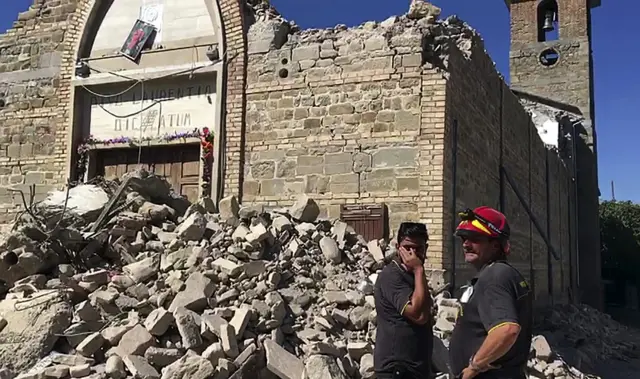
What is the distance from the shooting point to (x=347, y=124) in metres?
9.34

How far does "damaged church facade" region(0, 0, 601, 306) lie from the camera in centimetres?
893

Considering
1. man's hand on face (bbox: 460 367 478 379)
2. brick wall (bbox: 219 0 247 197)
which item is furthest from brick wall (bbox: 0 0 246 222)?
man's hand on face (bbox: 460 367 478 379)

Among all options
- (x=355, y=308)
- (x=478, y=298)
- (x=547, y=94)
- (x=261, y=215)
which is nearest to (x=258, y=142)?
(x=261, y=215)

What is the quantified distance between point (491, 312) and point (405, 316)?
1.07 meters

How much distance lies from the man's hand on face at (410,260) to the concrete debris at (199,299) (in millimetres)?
1407

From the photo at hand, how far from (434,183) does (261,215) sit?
2.46 meters

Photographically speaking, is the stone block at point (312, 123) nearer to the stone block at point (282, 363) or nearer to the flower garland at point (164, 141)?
the flower garland at point (164, 141)

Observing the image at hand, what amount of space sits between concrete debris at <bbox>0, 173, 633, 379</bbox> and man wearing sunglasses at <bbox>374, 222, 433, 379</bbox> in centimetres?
116

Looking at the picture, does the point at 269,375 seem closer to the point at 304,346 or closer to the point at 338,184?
the point at 304,346

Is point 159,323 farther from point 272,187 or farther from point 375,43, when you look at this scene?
point 375,43

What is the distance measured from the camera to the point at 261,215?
25.2 ft

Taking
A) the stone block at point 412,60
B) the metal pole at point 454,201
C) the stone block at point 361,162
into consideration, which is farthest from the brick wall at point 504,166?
the stone block at point 361,162

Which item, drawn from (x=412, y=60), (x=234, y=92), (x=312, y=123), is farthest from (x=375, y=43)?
(x=234, y=92)

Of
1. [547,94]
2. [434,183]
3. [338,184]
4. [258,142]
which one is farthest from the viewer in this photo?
[547,94]
